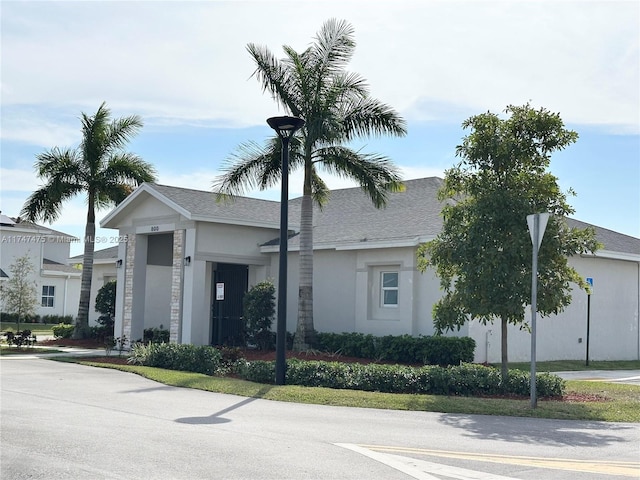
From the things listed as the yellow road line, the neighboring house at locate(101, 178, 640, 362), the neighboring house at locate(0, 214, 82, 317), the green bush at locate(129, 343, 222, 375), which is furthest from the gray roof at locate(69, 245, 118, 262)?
the yellow road line

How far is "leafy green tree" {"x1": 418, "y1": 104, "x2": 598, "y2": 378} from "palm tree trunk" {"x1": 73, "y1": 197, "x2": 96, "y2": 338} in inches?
727

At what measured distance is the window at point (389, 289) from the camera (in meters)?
24.7

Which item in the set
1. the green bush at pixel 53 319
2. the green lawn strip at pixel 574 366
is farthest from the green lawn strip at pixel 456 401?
the green bush at pixel 53 319

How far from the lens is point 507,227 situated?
15.8m

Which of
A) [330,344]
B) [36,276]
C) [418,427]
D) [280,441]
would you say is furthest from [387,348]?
[36,276]

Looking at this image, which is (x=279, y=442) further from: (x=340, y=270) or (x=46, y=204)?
(x=46, y=204)

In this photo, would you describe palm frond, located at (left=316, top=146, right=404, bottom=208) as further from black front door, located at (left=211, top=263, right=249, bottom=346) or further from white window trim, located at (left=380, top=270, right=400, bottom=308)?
black front door, located at (left=211, top=263, right=249, bottom=346)

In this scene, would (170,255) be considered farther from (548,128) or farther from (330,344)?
(548,128)

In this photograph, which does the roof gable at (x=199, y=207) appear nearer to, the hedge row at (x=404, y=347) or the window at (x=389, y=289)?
the window at (x=389, y=289)

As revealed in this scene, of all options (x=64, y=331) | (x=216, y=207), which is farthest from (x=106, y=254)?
(x=216, y=207)

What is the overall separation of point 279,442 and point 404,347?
11.9m

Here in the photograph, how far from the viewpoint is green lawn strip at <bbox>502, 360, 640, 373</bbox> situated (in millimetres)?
22656

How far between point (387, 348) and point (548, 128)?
8707 millimetres

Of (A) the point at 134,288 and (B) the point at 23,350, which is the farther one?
(A) the point at 134,288
